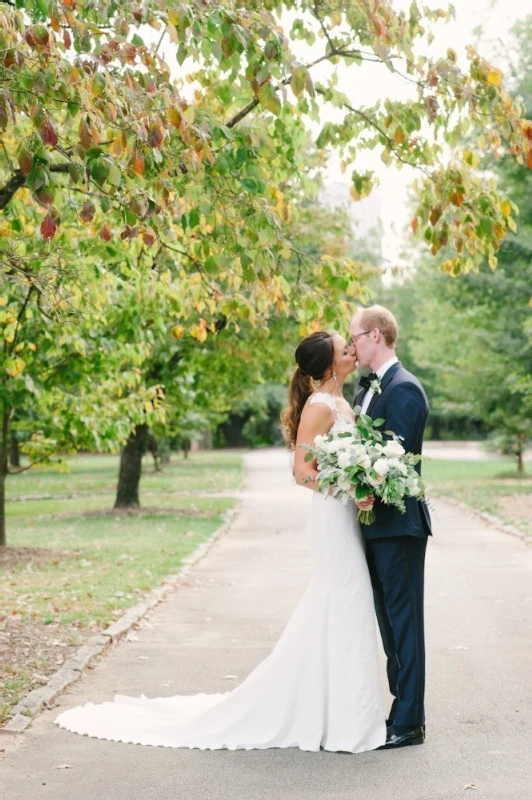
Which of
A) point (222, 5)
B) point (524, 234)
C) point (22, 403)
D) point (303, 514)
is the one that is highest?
point (524, 234)

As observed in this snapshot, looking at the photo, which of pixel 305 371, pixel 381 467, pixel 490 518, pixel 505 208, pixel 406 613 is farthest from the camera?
pixel 490 518

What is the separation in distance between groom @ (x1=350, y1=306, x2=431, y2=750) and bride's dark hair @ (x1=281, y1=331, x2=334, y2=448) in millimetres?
207

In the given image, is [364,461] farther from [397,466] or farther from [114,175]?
[114,175]

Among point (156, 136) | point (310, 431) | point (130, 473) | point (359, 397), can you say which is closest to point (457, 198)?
point (359, 397)

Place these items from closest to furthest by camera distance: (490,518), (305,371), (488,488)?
(305,371) → (490,518) → (488,488)

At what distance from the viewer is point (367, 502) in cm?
584

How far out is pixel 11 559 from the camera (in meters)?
14.7

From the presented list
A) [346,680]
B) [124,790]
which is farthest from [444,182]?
[124,790]

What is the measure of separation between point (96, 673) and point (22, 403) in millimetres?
6128

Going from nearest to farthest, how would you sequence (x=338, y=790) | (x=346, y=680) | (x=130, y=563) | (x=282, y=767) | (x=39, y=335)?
(x=338, y=790) < (x=282, y=767) < (x=346, y=680) < (x=39, y=335) < (x=130, y=563)

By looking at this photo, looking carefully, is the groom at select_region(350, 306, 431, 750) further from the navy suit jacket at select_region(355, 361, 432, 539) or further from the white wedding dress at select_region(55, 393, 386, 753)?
the white wedding dress at select_region(55, 393, 386, 753)

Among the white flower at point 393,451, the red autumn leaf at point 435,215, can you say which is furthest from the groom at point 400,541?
the red autumn leaf at point 435,215

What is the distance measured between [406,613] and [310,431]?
47.6 inches

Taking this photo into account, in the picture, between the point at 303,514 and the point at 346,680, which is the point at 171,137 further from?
the point at 303,514
